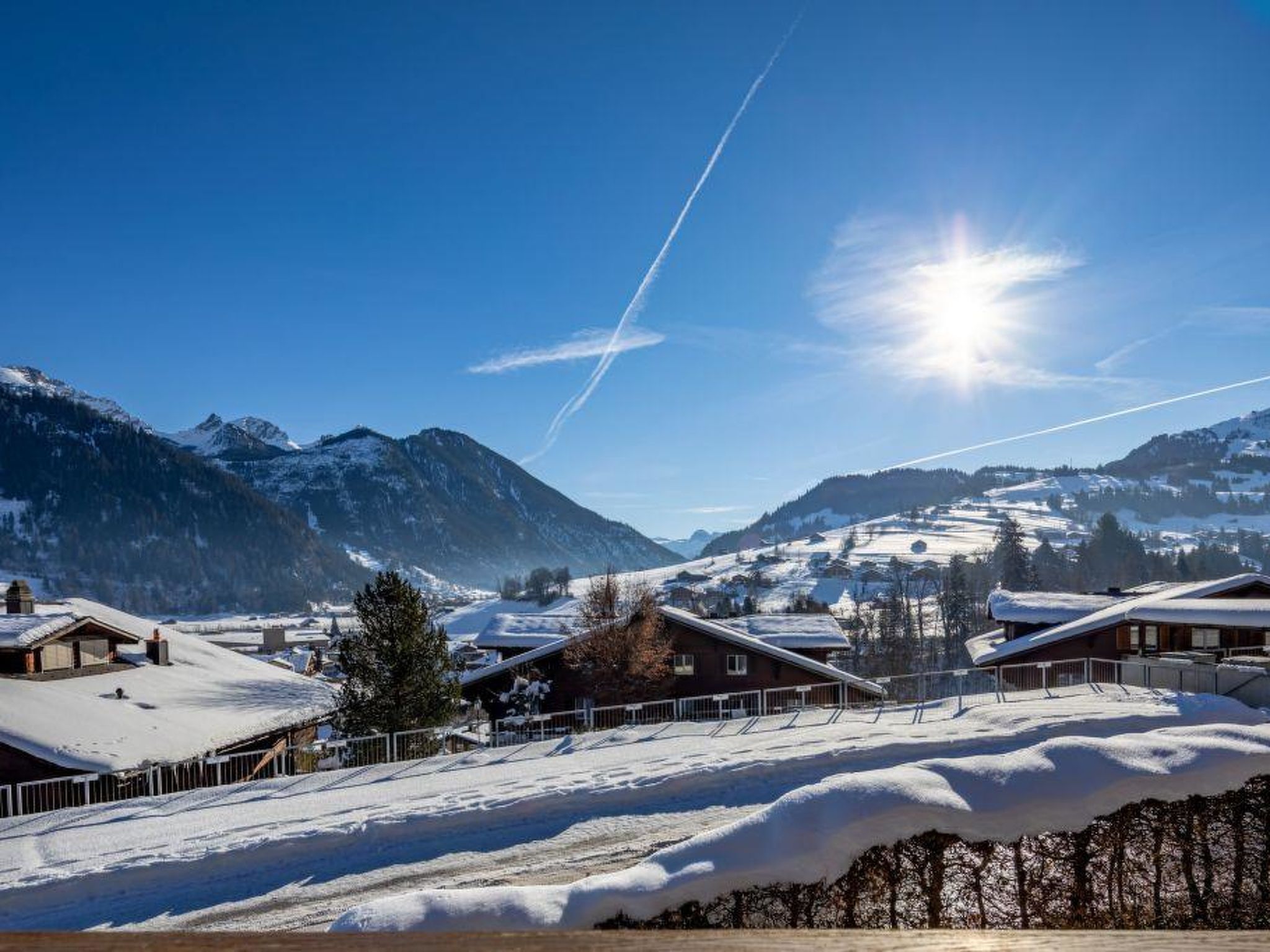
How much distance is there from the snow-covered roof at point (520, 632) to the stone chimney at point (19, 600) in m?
23.4

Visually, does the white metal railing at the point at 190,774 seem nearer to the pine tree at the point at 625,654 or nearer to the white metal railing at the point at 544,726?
the white metal railing at the point at 544,726

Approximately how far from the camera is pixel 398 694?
2789 cm

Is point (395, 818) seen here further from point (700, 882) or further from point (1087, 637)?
point (1087, 637)

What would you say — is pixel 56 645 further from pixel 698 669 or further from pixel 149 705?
pixel 698 669

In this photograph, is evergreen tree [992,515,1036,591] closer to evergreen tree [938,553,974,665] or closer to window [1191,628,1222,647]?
evergreen tree [938,553,974,665]

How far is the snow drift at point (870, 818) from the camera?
4.73 metres

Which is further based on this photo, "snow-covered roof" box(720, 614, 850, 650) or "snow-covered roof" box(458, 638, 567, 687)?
"snow-covered roof" box(720, 614, 850, 650)

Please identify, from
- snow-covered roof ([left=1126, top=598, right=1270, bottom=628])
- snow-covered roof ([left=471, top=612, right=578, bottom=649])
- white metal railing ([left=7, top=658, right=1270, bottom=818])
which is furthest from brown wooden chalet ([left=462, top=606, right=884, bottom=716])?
snow-covered roof ([left=1126, top=598, right=1270, bottom=628])

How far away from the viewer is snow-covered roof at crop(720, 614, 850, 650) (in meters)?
39.6

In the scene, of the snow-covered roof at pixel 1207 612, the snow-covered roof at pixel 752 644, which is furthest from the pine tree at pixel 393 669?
the snow-covered roof at pixel 1207 612

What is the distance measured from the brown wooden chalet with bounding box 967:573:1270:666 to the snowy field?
631 inches

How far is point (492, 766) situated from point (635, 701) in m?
16.5

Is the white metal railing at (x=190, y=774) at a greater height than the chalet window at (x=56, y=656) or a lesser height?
lesser

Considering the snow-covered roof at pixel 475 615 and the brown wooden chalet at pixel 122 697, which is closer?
the brown wooden chalet at pixel 122 697
